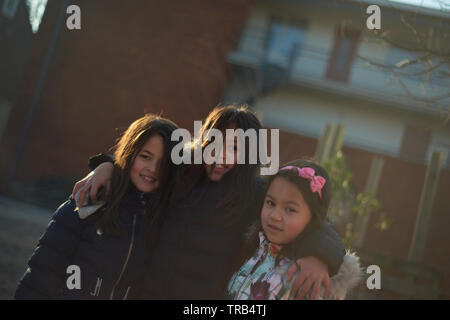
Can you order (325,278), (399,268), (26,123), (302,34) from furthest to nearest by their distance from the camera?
1. (302,34)
2. (26,123)
3. (399,268)
4. (325,278)

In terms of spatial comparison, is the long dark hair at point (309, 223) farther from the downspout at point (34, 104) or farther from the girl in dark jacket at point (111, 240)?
the downspout at point (34, 104)

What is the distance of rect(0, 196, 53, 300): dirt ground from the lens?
12.6ft

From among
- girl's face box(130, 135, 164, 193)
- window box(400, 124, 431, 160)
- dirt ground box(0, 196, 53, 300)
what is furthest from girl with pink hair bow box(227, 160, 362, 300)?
window box(400, 124, 431, 160)

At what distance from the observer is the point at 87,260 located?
200 cm

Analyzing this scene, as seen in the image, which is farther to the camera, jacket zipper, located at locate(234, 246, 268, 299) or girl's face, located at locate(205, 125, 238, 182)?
girl's face, located at locate(205, 125, 238, 182)

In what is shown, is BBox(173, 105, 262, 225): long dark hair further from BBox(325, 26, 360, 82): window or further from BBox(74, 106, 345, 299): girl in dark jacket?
BBox(325, 26, 360, 82): window

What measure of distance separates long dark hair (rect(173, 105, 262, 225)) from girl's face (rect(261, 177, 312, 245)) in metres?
0.19

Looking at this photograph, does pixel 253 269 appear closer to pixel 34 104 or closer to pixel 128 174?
pixel 128 174

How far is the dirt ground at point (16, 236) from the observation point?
3.86 meters

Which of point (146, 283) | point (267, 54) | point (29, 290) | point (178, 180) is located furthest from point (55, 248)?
point (267, 54)

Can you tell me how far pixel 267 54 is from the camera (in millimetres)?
12180

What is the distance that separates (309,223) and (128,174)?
96 centimetres
